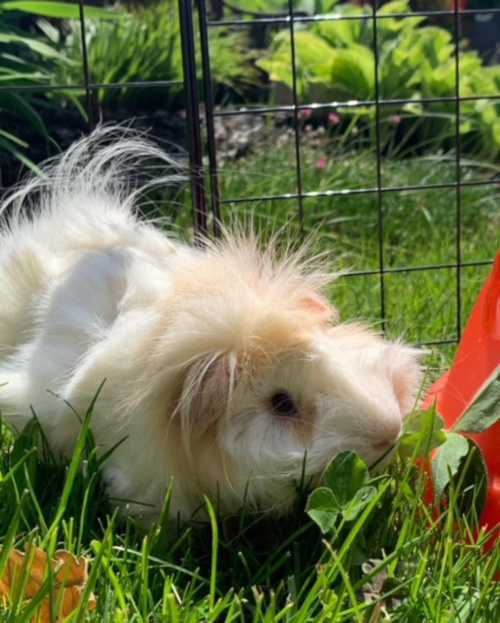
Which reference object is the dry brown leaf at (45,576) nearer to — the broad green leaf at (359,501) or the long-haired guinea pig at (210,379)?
the long-haired guinea pig at (210,379)

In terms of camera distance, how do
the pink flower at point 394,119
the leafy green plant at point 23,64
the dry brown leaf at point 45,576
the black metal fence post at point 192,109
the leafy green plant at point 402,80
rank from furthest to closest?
1. the leafy green plant at point 402,80
2. the pink flower at point 394,119
3. the leafy green plant at point 23,64
4. the black metal fence post at point 192,109
5. the dry brown leaf at point 45,576

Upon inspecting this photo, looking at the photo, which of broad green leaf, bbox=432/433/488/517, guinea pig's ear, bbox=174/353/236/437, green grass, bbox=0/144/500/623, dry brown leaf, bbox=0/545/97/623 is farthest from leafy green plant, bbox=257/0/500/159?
dry brown leaf, bbox=0/545/97/623

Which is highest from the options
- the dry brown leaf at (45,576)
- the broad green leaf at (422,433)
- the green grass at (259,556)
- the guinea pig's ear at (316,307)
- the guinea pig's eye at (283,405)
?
the guinea pig's ear at (316,307)

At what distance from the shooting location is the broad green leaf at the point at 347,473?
1.53 meters

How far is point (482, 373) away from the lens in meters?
1.82

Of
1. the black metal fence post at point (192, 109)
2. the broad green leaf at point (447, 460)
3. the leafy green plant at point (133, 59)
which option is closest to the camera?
the broad green leaf at point (447, 460)

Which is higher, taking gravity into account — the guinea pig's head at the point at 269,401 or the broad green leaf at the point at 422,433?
the guinea pig's head at the point at 269,401

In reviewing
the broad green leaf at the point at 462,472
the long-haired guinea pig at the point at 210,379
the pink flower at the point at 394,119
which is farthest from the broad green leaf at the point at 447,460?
the pink flower at the point at 394,119

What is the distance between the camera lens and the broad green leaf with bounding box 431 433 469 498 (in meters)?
1.68

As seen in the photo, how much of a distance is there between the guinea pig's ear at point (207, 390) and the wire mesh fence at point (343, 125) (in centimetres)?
112

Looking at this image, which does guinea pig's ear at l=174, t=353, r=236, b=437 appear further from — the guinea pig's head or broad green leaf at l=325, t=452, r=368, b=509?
broad green leaf at l=325, t=452, r=368, b=509

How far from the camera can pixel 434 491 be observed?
1690 mm

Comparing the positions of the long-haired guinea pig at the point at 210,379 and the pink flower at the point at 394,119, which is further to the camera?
the pink flower at the point at 394,119

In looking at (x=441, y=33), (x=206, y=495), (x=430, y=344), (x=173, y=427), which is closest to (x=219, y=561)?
(x=206, y=495)
